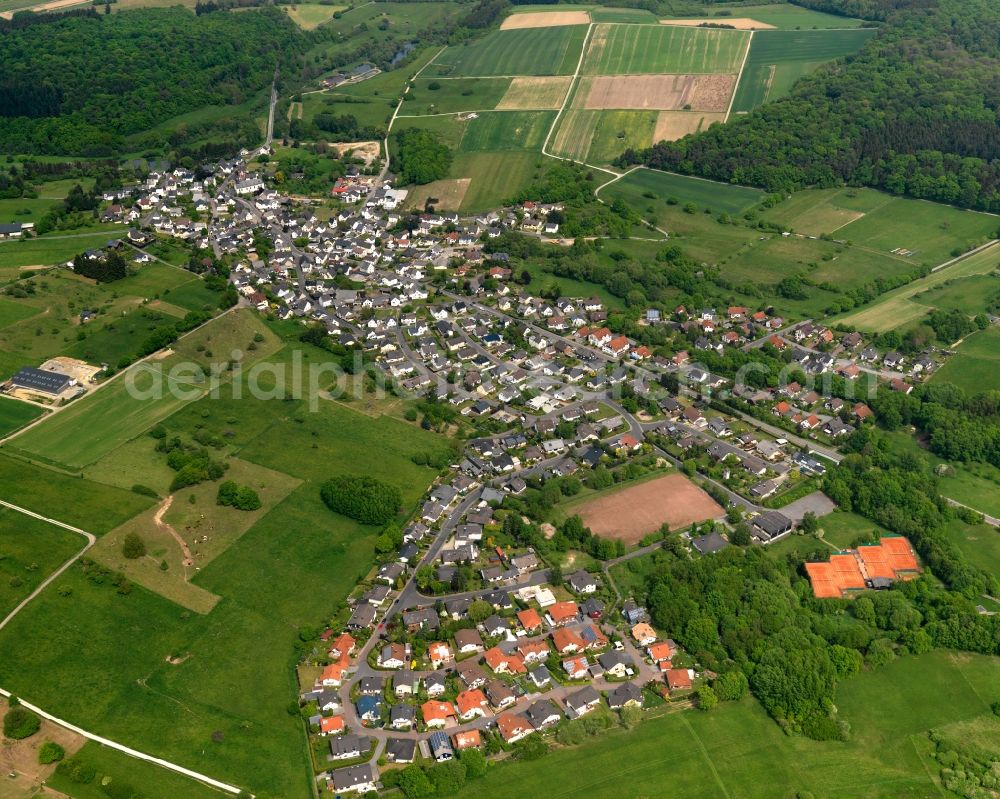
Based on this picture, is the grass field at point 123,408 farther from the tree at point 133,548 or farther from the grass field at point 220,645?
the tree at point 133,548

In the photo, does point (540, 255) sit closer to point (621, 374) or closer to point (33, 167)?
point (621, 374)

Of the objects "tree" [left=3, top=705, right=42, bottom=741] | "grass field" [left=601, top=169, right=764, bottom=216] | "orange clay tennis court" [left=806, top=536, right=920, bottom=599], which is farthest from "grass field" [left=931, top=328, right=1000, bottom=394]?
"tree" [left=3, top=705, right=42, bottom=741]

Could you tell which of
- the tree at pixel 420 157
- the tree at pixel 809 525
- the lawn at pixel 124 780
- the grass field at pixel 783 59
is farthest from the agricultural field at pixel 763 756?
the grass field at pixel 783 59

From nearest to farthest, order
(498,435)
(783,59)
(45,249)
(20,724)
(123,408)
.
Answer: (20,724) → (123,408) → (498,435) → (45,249) → (783,59)

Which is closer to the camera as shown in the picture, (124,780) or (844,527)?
(124,780)

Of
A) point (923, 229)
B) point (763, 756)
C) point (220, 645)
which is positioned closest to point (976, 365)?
point (923, 229)

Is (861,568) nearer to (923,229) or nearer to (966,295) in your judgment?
(966,295)

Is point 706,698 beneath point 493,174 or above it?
beneath
